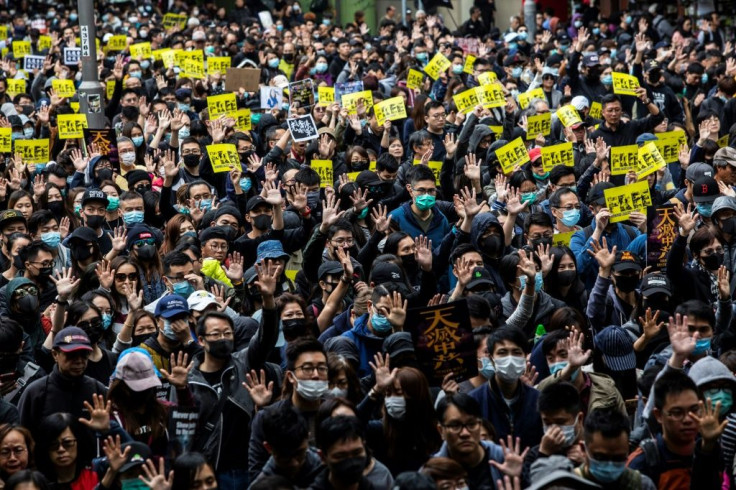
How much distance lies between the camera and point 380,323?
7332 millimetres

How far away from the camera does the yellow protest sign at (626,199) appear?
31.4 feet

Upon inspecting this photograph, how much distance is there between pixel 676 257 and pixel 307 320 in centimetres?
263

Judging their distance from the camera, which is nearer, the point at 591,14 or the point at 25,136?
the point at 25,136

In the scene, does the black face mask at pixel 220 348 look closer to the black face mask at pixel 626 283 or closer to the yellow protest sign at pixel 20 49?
the black face mask at pixel 626 283

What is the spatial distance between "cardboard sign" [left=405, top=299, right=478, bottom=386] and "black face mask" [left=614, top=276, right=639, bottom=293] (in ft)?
5.51

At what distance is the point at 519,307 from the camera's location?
7793 mm

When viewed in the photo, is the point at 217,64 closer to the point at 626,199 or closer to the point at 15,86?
the point at 15,86

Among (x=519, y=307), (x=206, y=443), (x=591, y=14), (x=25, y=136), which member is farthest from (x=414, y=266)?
(x=591, y=14)

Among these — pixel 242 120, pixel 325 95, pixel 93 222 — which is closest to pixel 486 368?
pixel 93 222

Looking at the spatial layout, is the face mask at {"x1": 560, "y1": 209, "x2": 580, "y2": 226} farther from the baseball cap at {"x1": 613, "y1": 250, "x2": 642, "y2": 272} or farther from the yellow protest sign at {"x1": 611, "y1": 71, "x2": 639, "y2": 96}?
the yellow protest sign at {"x1": 611, "y1": 71, "x2": 639, "y2": 96}

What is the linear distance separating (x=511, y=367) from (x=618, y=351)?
996mm

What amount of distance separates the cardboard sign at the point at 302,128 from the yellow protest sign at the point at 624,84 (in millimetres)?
3417

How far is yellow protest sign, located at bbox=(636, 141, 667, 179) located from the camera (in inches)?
423

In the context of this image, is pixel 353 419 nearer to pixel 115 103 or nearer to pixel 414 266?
pixel 414 266
